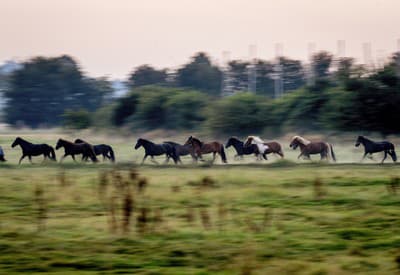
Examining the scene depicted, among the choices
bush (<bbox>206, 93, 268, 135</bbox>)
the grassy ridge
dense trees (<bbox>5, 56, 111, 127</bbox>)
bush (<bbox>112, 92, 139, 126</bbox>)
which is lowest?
the grassy ridge

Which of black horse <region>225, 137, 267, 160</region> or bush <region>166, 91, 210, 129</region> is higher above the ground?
bush <region>166, 91, 210, 129</region>

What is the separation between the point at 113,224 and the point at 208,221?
1.53 meters

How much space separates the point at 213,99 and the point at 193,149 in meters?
20.5

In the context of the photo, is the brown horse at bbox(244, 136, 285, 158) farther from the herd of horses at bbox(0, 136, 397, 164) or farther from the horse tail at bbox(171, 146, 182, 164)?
the horse tail at bbox(171, 146, 182, 164)

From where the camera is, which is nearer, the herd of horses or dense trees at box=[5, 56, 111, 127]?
the herd of horses

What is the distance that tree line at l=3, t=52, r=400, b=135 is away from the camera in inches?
1492

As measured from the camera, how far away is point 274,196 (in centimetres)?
1534

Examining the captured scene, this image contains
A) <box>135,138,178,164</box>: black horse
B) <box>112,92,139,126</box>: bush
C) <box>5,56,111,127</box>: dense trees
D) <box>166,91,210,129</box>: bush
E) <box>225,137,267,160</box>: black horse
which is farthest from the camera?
<box>5,56,111,127</box>: dense trees

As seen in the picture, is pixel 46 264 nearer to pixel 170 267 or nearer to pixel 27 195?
pixel 170 267

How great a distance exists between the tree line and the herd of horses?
24.0 ft

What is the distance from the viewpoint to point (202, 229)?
11141 mm

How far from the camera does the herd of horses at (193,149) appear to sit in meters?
29.5

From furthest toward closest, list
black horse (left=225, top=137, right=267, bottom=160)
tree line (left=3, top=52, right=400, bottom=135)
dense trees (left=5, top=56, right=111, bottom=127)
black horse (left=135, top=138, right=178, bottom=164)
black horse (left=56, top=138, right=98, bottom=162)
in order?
dense trees (left=5, top=56, right=111, bottom=127) < tree line (left=3, top=52, right=400, bottom=135) < black horse (left=225, top=137, right=267, bottom=160) < black horse (left=135, top=138, right=178, bottom=164) < black horse (left=56, top=138, right=98, bottom=162)

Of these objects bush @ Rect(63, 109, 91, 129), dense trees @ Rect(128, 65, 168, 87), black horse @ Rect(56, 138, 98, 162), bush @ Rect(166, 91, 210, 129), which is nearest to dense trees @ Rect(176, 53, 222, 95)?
dense trees @ Rect(128, 65, 168, 87)
